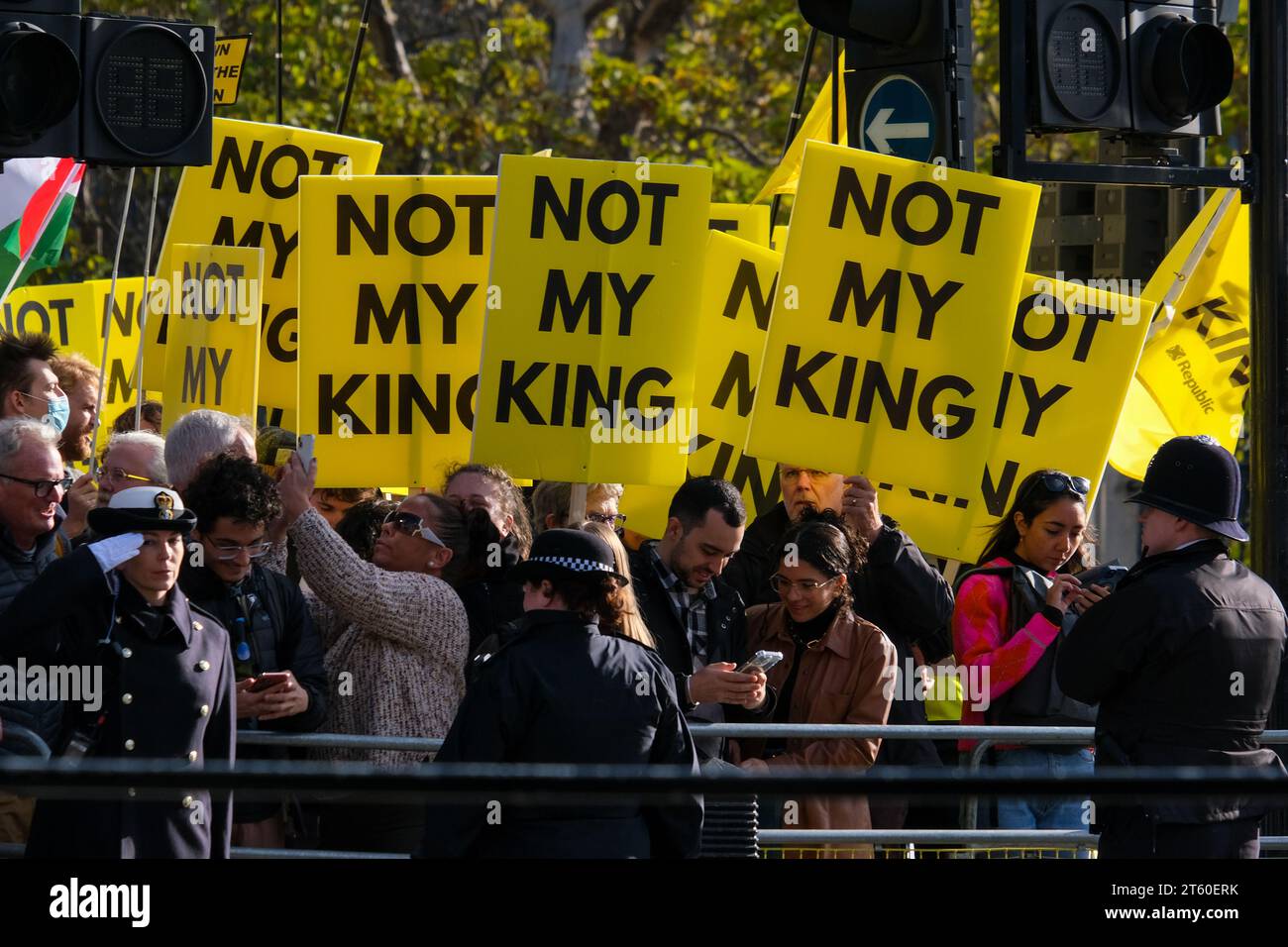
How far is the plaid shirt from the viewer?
6.36 m

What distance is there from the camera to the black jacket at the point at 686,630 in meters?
6.32

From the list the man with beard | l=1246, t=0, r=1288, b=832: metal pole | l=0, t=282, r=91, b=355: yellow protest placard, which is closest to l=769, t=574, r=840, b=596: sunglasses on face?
l=1246, t=0, r=1288, b=832: metal pole

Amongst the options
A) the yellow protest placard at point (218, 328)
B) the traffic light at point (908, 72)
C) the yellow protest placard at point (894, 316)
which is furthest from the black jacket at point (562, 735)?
the yellow protest placard at point (218, 328)

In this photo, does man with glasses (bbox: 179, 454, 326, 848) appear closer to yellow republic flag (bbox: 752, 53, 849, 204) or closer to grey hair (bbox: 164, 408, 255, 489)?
grey hair (bbox: 164, 408, 255, 489)

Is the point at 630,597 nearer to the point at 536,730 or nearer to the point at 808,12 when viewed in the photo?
the point at 536,730

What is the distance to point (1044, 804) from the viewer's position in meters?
6.70

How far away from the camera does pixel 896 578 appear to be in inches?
270

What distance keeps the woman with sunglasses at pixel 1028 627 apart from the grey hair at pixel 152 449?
2492mm

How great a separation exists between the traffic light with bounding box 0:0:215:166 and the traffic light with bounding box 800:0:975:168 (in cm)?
200

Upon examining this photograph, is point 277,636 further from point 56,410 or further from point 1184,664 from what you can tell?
point 1184,664

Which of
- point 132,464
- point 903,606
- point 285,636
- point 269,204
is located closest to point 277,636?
point 285,636

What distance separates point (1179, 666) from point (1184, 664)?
1cm

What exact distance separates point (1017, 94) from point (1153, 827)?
2619 millimetres
